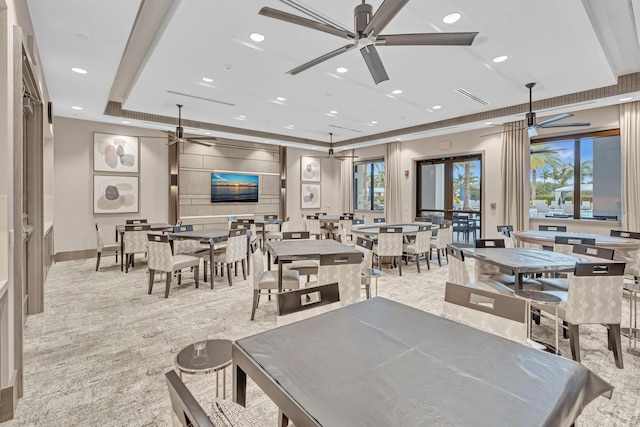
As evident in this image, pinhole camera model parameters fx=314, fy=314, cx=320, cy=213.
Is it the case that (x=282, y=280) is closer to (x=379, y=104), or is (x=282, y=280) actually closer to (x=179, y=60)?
(x=179, y=60)

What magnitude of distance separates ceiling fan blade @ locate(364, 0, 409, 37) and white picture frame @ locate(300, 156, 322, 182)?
8.69m

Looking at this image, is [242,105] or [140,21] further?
[242,105]

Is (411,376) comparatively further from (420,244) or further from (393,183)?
(393,183)

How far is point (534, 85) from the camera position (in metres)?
5.27

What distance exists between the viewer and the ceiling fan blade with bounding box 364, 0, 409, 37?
2.09 m

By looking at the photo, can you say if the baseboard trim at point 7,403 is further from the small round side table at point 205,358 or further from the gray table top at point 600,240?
the gray table top at point 600,240

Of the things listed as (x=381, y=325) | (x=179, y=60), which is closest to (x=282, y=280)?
(x=381, y=325)

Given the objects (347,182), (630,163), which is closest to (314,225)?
(347,182)

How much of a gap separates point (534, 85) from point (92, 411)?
6.95 metres

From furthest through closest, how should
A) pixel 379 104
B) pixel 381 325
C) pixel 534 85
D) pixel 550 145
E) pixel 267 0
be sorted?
pixel 550 145, pixel 379 104, pixel 534 85, pixel 267 0, pixel 381 325

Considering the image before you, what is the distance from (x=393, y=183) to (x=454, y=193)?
1.85 meters

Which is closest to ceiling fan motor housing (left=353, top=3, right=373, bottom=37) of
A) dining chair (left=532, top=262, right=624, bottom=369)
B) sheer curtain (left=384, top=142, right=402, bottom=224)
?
dining chair (left=532, top=262, right=624, bottom=369)

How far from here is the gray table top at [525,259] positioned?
2.88 m

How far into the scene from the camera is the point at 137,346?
9.87 ft
